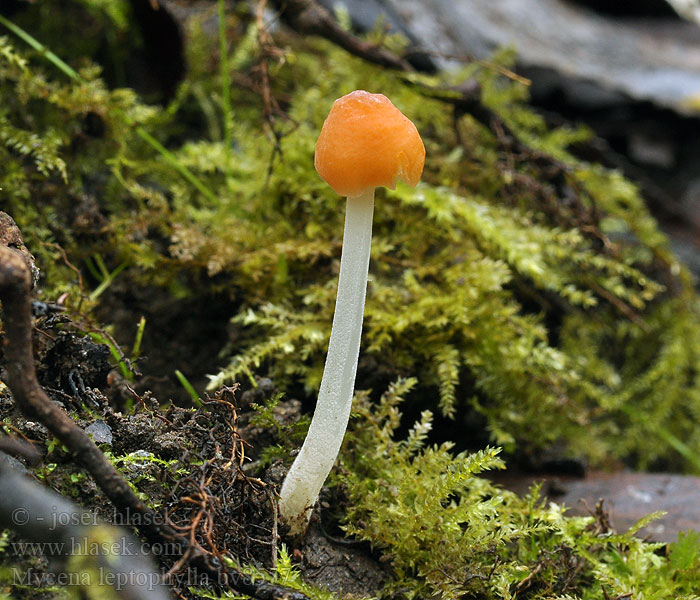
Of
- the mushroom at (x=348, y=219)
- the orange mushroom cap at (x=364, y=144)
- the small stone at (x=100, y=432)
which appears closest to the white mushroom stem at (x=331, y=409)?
the mushroom at (x=348, y=219)

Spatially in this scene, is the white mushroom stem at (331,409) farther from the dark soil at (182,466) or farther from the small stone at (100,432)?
the small stone at (100,432)

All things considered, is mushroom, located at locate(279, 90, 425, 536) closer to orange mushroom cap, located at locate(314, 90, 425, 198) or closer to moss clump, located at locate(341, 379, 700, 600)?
orange mushroom cap, located at locate(314, 90, 425, 198)

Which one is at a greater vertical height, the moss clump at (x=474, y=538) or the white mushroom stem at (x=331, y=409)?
the white mushroom stem at (x=331, y=409)

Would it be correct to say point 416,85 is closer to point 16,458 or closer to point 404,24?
point 404,24

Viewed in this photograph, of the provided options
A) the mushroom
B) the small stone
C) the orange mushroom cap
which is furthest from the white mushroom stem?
the small stone

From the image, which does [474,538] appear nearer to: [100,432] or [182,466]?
[182,466]

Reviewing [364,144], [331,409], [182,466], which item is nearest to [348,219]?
[364,144]

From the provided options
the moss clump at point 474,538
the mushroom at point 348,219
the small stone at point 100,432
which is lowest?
the moss clump at point 474,538
